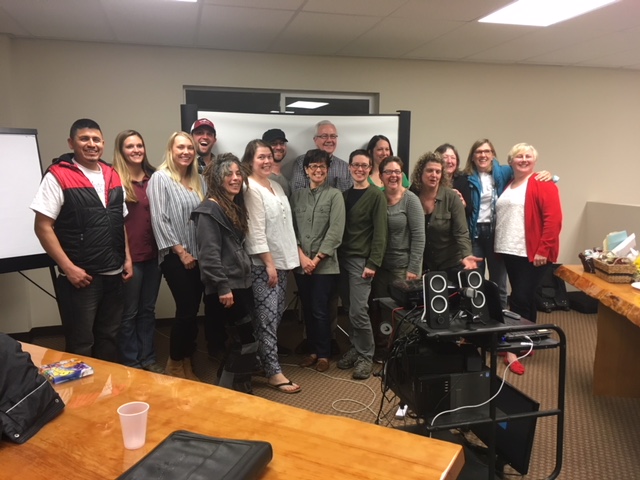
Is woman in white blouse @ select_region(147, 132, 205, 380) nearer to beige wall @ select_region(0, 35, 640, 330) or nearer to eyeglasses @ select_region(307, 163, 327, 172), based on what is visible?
eyeglasses @ select_region(307, 163, 327, 172)

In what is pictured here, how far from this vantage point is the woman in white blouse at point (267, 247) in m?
2.78

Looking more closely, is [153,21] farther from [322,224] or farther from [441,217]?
[441,217]

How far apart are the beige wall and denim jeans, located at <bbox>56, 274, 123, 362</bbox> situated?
1.55 meters

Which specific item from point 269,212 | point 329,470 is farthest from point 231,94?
point 329,470

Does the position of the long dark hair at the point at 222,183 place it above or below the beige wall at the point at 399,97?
below

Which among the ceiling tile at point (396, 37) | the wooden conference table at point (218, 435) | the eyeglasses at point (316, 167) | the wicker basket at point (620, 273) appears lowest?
the wooden conference table at point (218, 435)

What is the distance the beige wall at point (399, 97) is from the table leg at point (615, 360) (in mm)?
2296

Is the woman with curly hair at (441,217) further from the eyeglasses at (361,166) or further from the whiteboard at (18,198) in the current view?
the whiteboard at (18,198)

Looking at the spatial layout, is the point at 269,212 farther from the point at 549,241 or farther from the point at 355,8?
the point at 549,241

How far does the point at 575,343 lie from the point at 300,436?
3423mm

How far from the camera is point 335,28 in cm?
343

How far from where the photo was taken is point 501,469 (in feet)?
6.95

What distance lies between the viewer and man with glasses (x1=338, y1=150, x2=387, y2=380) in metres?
3.05

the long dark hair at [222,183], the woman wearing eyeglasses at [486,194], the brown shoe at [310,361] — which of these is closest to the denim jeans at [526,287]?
the woman wearing eyeglasses at [486,194]
